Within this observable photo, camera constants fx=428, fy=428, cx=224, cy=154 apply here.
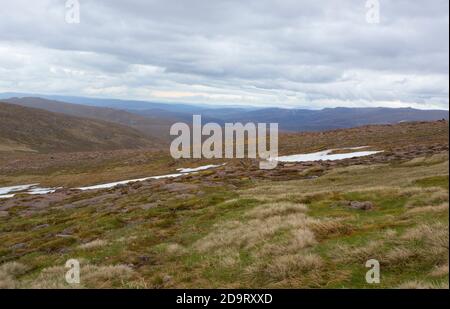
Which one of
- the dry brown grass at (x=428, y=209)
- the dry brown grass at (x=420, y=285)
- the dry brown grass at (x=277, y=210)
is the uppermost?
the dry brown grass at (x=428, y=209)

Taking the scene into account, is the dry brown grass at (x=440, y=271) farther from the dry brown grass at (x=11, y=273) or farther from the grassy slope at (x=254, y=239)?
the dry brown grass at (x=11, y=273)

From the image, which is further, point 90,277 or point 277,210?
point 277,210

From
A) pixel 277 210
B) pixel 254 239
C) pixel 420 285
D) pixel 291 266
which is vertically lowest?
pixel 254 239

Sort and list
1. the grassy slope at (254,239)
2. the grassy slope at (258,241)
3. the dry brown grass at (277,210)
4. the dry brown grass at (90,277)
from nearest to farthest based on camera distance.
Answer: the grassy slope at (258,241) < the grassy slope at (254,239) < the dry brown grass at (90,277) < the dry brown grass at (277,210)

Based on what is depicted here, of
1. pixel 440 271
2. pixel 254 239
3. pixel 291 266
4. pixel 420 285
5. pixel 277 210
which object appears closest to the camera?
pixel 420 285

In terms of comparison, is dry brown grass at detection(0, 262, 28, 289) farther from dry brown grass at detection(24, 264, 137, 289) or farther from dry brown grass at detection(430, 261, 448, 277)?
dry brown grass at detection(430, 261, 448, 277)

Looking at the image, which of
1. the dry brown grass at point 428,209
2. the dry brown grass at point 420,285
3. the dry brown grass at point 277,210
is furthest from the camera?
the dry brown grass at point 277,210

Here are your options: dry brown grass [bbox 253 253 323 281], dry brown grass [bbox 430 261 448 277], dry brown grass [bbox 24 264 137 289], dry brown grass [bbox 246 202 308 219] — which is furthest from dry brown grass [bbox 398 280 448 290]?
dry brown grass [bbox 246 202 308 219]

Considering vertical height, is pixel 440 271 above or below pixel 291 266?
above

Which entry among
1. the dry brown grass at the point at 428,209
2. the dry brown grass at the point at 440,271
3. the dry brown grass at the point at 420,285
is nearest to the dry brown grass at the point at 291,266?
the dry brown grass at the point at 420,285

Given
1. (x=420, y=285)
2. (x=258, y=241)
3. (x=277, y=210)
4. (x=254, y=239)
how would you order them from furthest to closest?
1. (x=277, y=210)
2. (x=254, y=239)
3. (x=258, y=241)
4. (x=420, y=285)

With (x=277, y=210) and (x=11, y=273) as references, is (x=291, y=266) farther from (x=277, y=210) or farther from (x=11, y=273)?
(x=11, y=273)

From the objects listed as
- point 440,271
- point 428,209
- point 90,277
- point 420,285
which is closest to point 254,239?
point 90,277
